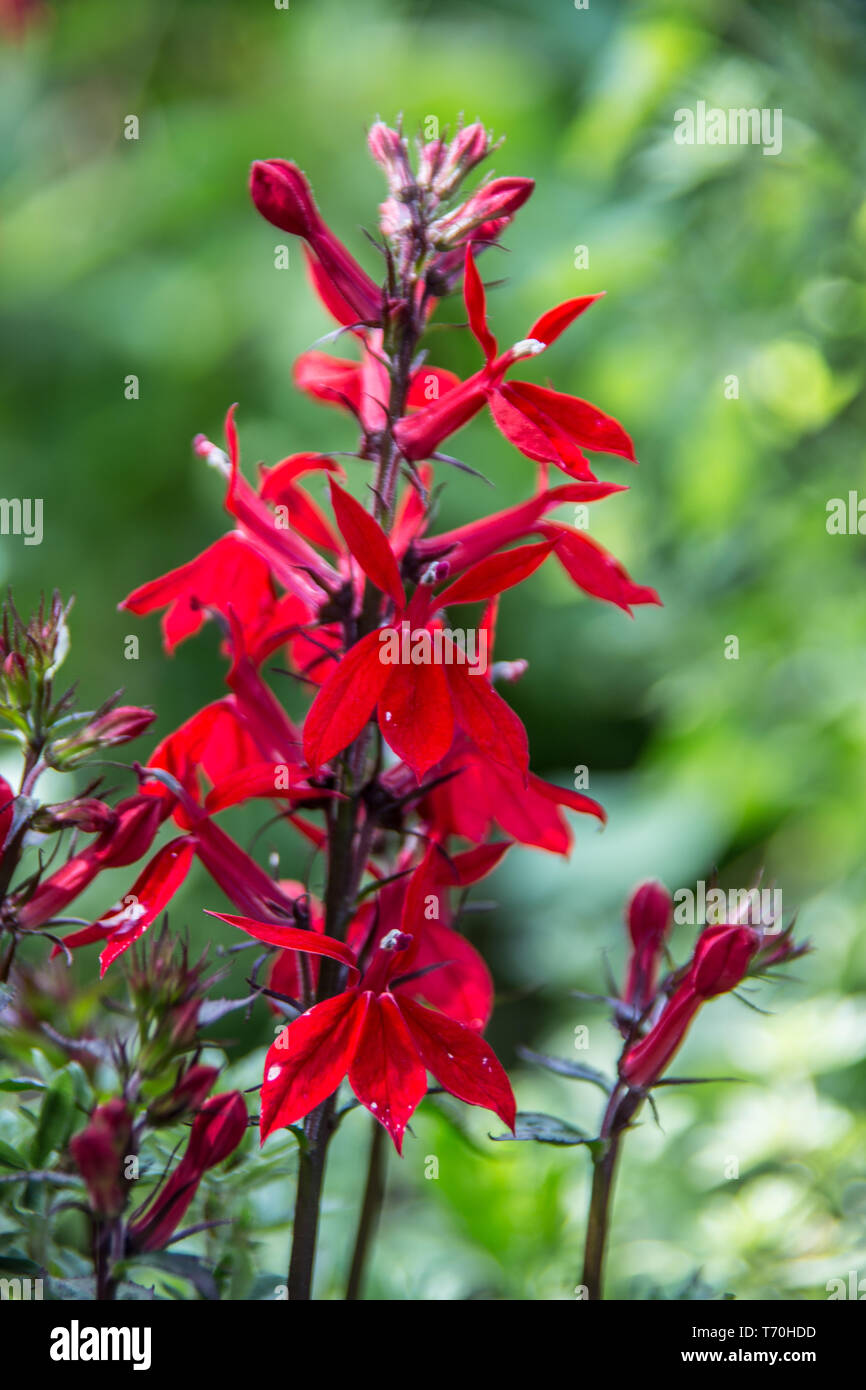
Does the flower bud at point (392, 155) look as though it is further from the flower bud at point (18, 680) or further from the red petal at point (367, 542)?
the flower bud at point (18, 680)

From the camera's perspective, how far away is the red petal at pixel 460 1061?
46 centimetres

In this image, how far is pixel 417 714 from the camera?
48 cm

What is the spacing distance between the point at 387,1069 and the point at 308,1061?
3cm

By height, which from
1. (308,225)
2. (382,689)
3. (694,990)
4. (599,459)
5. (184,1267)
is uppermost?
(599,459)

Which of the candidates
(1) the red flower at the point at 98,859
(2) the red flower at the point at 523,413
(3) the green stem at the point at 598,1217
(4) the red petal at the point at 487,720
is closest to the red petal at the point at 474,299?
(2) the red flower at the point at 523,413

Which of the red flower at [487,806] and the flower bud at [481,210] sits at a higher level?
the flower bud at [481,210]

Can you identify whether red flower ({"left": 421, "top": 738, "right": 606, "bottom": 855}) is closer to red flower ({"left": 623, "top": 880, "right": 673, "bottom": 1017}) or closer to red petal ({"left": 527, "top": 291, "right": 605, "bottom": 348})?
red flower ({"left": 623, "top": 880, "right": 673, "bottom": 1017})

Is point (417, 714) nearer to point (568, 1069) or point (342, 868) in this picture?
point (342, 868)

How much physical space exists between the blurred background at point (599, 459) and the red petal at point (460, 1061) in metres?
0.10

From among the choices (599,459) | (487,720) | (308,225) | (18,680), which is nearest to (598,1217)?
(487,720)

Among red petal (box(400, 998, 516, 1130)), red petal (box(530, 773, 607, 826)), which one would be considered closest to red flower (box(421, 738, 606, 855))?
red petal (box(530, 773, 607, 826))

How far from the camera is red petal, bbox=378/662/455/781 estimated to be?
0.47m

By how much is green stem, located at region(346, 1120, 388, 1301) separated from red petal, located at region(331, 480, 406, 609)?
31 centimetres
